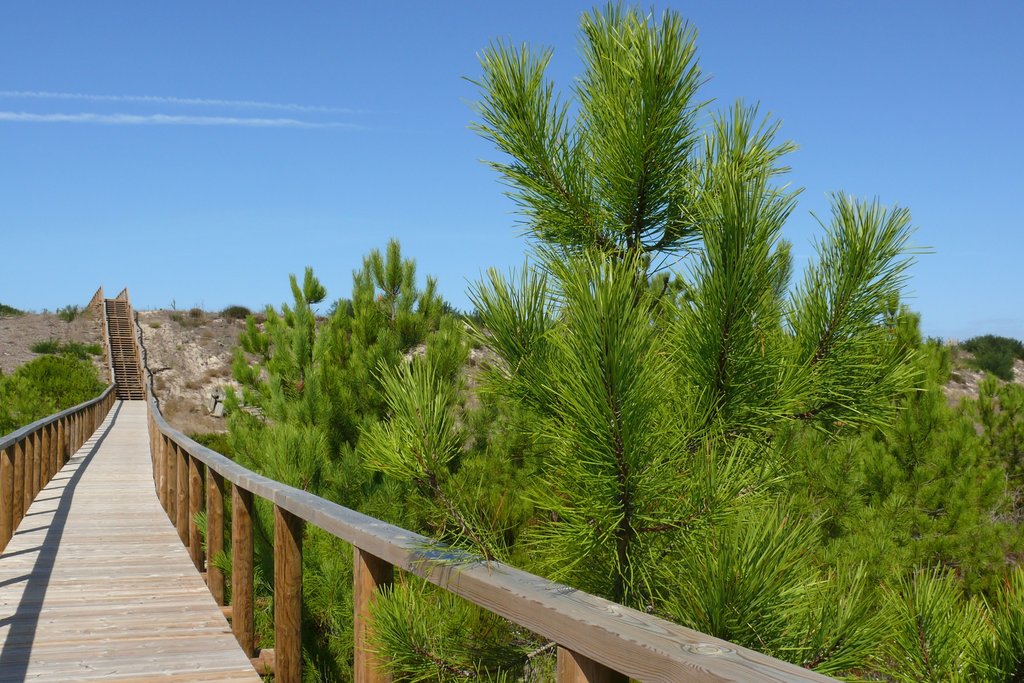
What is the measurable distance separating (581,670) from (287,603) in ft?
8.20

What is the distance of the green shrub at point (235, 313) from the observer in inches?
2151

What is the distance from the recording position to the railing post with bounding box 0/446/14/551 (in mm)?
7301

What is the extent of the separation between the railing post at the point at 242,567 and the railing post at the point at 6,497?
12.3 ft

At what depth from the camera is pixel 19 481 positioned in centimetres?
828

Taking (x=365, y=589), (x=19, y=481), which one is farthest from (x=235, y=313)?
(x=365, y=589)

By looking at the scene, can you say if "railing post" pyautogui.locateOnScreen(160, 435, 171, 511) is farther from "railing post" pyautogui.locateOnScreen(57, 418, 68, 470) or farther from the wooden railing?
"railing post" pyautogui.locateOnScreen(57, 418, 68, 470)

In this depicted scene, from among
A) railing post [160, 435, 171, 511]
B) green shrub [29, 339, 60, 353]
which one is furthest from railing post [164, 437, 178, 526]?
green shrub [29, 339, 60, 353]

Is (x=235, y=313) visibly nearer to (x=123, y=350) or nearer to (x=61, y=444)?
(x=123, y=350)

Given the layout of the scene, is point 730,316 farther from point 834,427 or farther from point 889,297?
point 834,427

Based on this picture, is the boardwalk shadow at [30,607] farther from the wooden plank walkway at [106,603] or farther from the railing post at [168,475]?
the railing post at [168,475]

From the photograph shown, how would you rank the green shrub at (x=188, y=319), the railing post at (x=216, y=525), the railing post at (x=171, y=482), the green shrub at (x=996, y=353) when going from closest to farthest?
the railing post at (x=216, y=525)
the railing post at (x=171, y=482)
the green shrub at (x=996, y=353)
the green shrub at (x=188, y=319)

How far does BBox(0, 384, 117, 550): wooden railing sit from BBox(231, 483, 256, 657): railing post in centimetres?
349

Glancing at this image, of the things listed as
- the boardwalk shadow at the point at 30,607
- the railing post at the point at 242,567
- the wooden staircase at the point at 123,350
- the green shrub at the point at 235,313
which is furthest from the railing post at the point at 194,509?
the green shrub at the point at 235,313

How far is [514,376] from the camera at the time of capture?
93.9 inches
